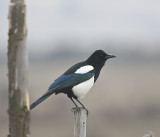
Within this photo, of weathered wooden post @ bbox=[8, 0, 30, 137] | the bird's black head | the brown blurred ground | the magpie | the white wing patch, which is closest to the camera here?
weathered wooden post @ bbox=[8, 0, 30, 137]

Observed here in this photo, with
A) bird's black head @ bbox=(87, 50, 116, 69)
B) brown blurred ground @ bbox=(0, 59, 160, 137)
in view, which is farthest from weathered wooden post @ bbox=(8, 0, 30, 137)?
brown blurred ground @ bbox=(0, 59, 160, 137)

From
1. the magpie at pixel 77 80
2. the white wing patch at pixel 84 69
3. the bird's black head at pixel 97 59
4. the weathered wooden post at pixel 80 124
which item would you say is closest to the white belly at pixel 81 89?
the magpie at pixel 77 80

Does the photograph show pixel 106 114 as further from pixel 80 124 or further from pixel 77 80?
pixel 80 124

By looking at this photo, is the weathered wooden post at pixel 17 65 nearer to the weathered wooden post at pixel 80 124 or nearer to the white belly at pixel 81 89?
the weathered wooden post at pixel 80 124

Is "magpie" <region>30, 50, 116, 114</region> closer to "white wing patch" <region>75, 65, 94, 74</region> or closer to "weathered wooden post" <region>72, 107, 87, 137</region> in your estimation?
"white wing patch" <region>75, 65, 94, 74</region>

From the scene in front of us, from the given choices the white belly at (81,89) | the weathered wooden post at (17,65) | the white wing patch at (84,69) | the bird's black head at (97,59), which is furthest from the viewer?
the bird's black head at (97,59)

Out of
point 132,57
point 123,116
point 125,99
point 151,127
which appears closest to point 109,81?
point 125,99

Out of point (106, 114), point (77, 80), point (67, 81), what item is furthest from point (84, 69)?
point (106, 114)

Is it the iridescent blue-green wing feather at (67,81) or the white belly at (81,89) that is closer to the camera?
the iridescent blue-green wing feather at (67,81)

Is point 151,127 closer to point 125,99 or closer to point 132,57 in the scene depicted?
point 125,99
